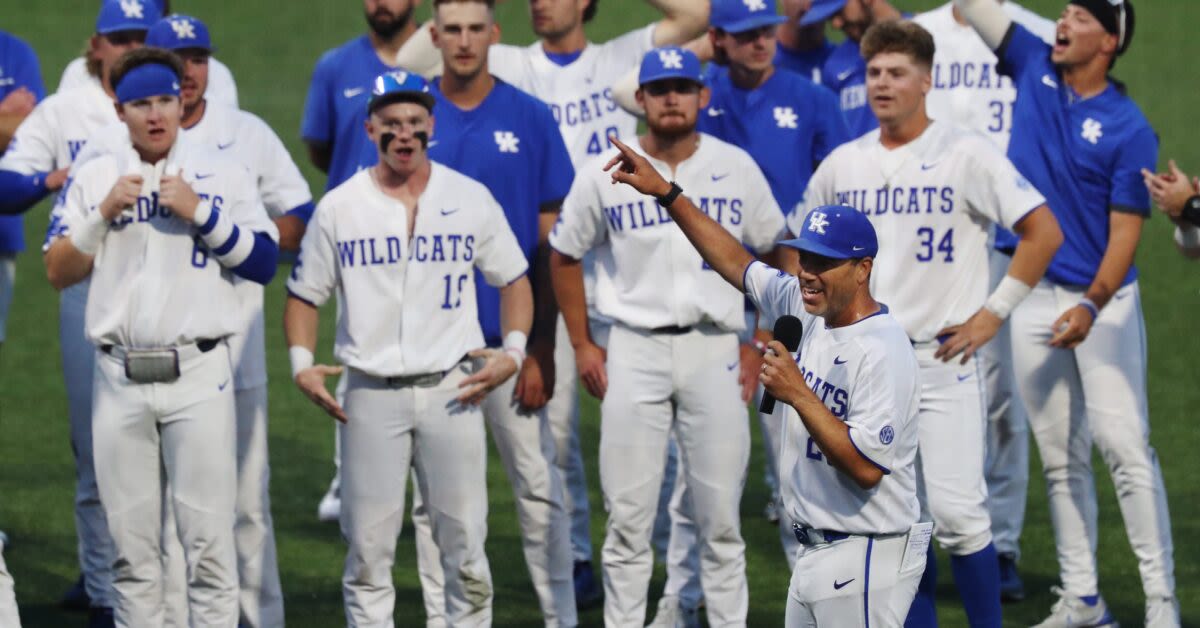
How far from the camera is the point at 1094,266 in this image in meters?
8.39

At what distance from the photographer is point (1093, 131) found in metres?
8.38

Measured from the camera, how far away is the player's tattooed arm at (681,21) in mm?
9312

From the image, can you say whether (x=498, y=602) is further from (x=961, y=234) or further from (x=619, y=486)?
(x=961, y=234)

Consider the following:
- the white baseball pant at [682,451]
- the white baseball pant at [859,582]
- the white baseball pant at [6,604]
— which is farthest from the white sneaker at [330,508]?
the white baseball pant at [859,582]

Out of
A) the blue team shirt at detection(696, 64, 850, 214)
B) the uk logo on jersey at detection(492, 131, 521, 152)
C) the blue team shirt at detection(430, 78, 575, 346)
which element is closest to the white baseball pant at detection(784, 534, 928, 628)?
the blue team shirt at detection(430, 78, 575, 346)

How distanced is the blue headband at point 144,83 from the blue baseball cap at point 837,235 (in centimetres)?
262

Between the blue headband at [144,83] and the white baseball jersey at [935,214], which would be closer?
the blue headband at [144,83]

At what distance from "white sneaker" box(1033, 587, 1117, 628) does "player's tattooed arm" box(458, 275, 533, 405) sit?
105 inches

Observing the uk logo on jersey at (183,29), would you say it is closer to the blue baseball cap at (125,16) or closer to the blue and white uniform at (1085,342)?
the blue baseball cap at (125,16)

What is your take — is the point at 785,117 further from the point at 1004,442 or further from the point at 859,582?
the point at 859,582

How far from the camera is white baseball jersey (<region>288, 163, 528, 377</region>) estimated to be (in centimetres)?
750

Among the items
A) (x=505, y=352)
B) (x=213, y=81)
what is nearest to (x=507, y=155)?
(x=505, y=352)

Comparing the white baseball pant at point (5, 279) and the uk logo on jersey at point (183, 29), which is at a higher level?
the uk logo on jersey at point (183, 29)

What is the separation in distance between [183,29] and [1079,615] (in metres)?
4.64
